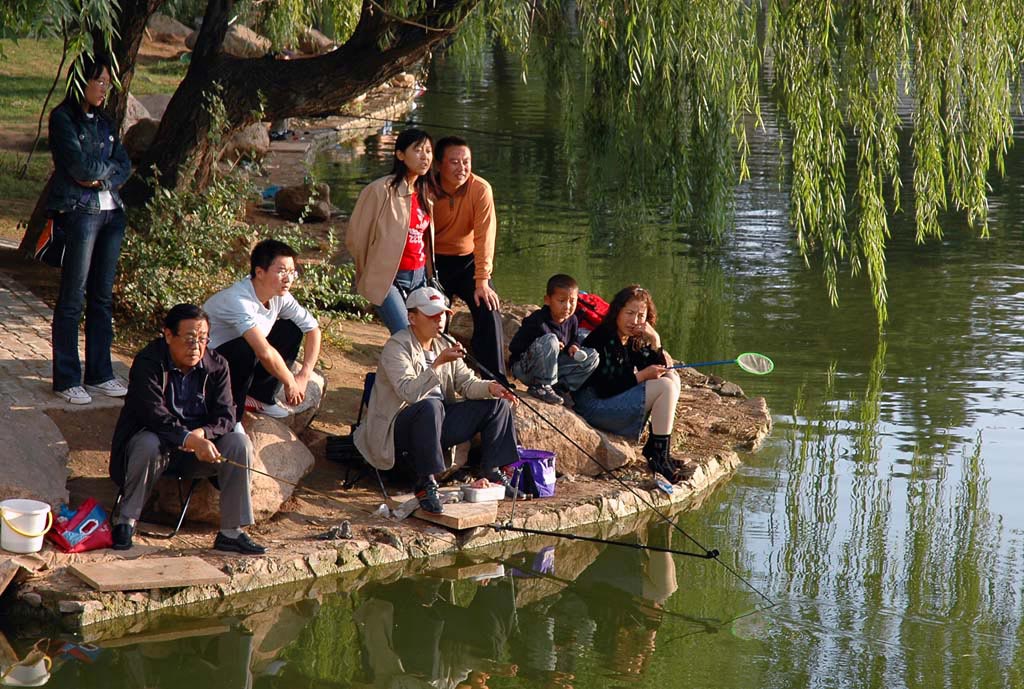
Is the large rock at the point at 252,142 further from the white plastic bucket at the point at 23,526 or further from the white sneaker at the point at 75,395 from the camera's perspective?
the white plastic bucket at the point at 23,526

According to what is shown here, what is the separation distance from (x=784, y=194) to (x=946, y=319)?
5.21m

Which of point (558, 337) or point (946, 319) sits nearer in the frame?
point (558, 337)

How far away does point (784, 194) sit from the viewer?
1605 centimetres

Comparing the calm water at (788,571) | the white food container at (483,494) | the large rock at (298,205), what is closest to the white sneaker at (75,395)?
the calm water at (788,571)

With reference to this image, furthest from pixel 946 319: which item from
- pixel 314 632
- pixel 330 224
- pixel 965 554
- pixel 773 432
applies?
→ pixel 314 632

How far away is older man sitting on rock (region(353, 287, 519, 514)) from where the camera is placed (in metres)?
6.39

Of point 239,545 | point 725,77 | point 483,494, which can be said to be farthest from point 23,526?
point 725,77

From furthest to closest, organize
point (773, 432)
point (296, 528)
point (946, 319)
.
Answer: point (946, 319) < point (773, 432) < point (296, 528)

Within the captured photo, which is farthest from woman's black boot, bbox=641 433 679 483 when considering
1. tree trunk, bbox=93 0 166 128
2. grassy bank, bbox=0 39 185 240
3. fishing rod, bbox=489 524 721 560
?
→ grassy bank, bbox=0 39 185 240

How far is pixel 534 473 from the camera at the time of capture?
6.91m

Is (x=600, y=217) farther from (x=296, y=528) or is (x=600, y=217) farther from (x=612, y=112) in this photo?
(x=296, y=528)

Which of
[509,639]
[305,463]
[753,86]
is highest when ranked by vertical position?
[753,86]

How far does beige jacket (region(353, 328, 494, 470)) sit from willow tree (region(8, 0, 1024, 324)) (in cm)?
204

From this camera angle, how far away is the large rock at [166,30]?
2719cm
